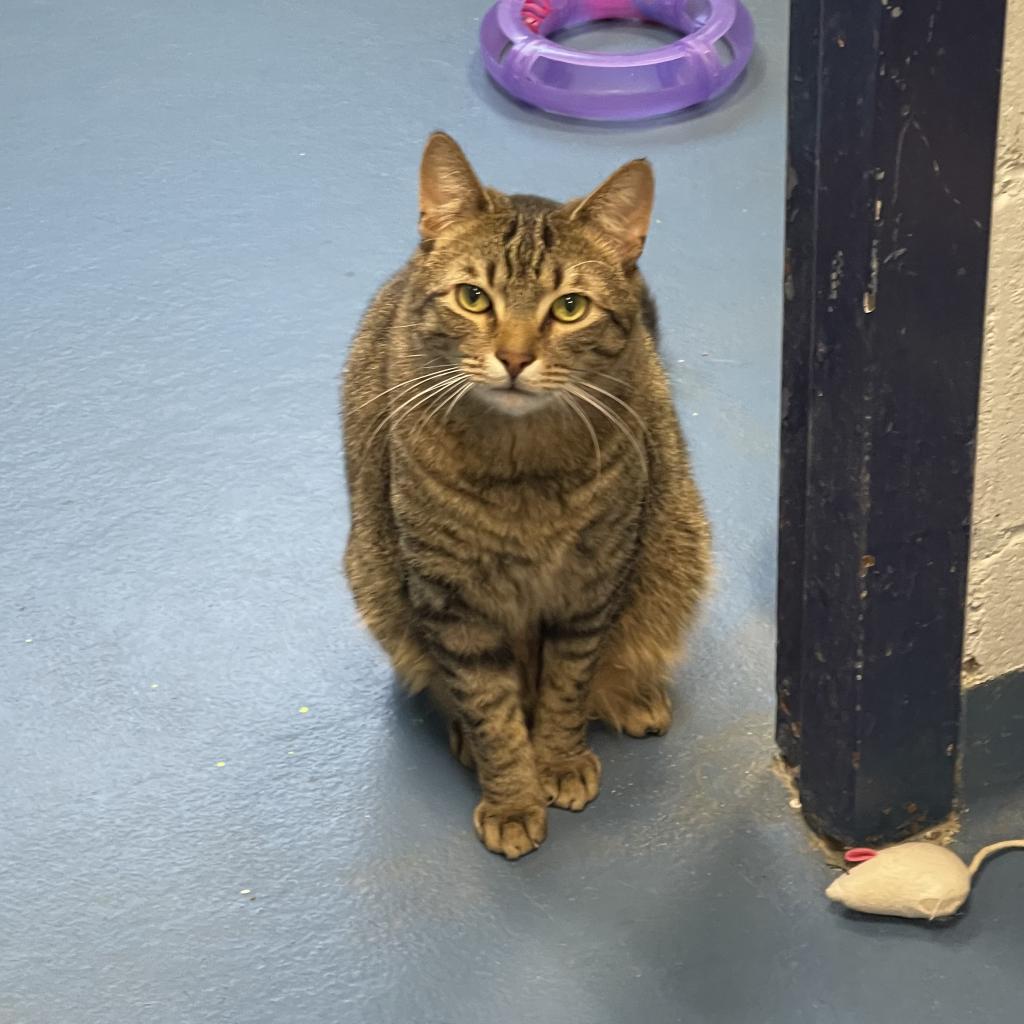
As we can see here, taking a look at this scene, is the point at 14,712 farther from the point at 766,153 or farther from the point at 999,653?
the point at 766,153

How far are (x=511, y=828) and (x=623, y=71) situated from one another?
6.20ft

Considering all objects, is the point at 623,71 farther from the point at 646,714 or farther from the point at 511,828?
the point at 511,828

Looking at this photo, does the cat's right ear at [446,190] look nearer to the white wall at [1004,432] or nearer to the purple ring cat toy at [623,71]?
the white wall at [1004,432]

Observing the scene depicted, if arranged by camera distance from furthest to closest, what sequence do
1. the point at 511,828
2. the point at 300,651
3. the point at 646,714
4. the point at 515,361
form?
the point at 300,651 → the point at 646,714 → the point at 511,828 → the point at 515,361

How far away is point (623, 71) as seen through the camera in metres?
3.16

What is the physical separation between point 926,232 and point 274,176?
197cm

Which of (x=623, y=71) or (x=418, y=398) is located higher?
(x=418, y=398)

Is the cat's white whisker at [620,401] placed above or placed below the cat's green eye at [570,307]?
below

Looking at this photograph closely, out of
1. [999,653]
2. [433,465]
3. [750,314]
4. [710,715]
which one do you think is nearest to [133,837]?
[433,465]

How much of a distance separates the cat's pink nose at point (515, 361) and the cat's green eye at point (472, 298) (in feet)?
0.21

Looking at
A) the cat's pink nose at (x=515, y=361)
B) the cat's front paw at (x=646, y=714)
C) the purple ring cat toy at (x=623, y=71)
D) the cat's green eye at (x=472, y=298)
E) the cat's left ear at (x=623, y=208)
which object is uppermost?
the cat's left ear at (x=623, y=208)

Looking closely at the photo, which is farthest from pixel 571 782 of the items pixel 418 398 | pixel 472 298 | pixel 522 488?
pixel 472 298

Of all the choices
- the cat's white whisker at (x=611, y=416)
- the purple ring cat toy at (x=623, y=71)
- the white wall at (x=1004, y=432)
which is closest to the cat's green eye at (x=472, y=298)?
the cat's white whisker at (x=611, y=416)

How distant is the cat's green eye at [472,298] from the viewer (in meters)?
1.61
